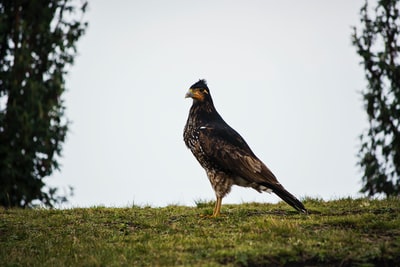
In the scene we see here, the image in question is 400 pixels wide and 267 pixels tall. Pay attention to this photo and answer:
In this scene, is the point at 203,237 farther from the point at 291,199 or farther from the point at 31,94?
the point at 31,94

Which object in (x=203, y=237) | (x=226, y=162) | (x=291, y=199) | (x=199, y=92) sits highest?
(x=199, y=92)

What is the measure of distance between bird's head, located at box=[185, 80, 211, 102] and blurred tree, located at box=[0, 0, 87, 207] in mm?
8573

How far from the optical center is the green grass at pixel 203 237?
8258 mm

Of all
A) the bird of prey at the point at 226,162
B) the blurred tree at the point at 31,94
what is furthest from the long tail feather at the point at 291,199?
the blurred tree at the point at 31,94

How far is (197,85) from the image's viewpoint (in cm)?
1337

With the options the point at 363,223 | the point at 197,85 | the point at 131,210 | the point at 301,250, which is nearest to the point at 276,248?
the point at 301,250

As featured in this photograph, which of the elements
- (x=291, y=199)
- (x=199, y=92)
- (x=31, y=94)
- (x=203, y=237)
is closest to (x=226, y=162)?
(x=291, y=199)

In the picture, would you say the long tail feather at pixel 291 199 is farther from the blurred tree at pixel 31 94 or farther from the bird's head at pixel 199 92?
the blurred tree at pixel 31 94

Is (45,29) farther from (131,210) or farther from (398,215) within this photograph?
(398,215)

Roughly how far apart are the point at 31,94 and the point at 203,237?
12.5 m

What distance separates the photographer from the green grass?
8258 millimetres

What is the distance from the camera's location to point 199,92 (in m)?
13.3

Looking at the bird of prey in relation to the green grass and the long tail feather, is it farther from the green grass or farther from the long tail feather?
the green grass

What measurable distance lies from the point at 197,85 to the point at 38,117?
8.85 meters
